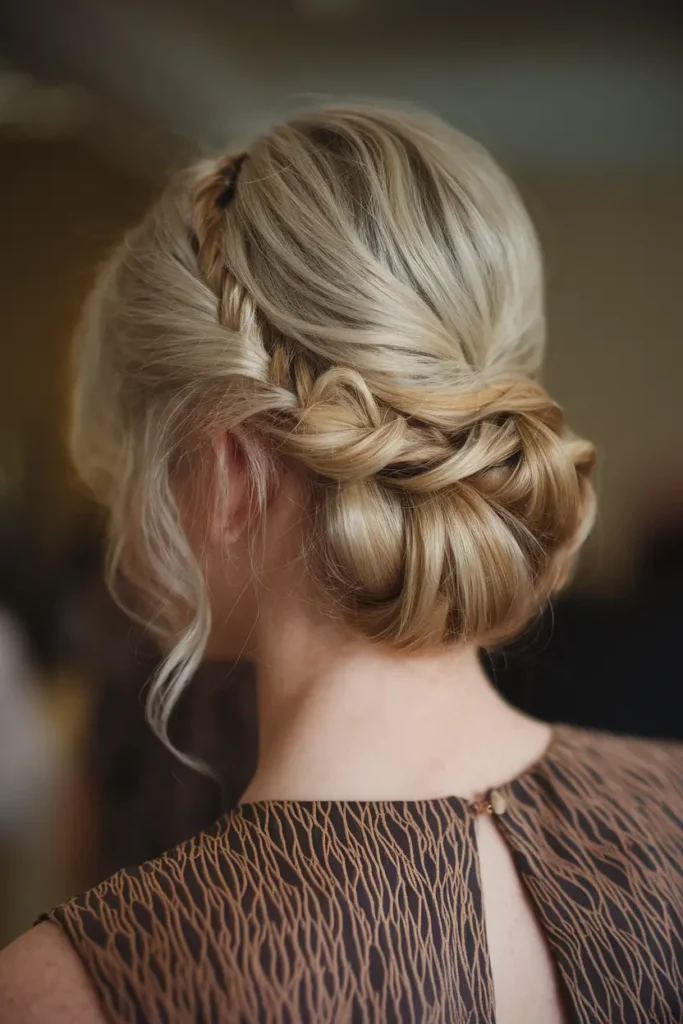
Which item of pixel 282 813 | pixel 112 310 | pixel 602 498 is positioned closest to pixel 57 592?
pixel 112 310

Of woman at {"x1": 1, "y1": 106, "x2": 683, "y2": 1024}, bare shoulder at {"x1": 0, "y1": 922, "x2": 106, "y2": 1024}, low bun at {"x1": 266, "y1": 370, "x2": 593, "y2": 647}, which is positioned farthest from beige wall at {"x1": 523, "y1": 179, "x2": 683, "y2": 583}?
bare shoulder at {"x1": 0, "y1": 922, "x2": 106, "y2": 1024}

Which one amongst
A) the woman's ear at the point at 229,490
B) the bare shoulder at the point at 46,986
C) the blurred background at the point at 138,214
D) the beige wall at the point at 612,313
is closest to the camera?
the bare shoulder at the point at 46,986

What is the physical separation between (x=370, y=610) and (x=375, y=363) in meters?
0.19

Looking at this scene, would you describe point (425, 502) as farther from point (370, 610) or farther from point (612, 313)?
point (612, 313)

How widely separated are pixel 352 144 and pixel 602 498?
0.55m

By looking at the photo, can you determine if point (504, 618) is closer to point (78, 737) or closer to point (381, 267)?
point (381, 267)

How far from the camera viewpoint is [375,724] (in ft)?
2.11

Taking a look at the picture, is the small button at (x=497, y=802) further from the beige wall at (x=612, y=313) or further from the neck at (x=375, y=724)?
the beige wall at (x=612, y=313)

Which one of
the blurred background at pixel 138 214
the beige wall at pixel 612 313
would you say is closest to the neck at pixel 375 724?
the blurred background at pixel 138 214

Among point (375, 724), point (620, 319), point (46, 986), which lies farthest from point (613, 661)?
point (46, 986)

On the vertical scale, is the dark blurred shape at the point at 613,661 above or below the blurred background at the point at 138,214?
below

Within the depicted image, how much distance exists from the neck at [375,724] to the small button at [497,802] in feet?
0.04

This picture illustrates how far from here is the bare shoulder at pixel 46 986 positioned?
545mm

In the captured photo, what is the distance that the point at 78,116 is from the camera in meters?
0.91
